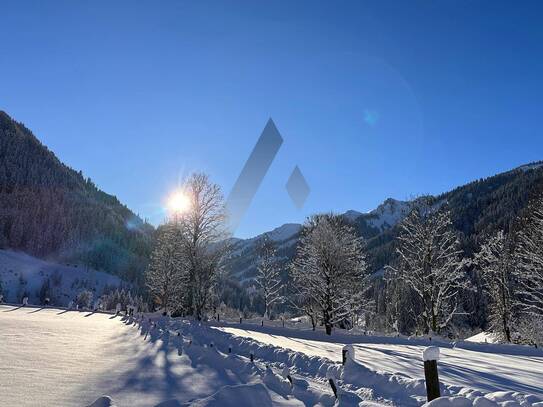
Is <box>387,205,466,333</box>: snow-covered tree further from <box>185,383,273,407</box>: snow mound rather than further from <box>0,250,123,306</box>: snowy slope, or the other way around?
<box>0,250,123,306</box>: snowy slope

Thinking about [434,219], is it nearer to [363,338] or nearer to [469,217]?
[363,338]

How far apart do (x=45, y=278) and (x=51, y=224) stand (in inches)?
1534

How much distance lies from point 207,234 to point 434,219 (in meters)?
18.9

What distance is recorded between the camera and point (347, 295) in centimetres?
3519

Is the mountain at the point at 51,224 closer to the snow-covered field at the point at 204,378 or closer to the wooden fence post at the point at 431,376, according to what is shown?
the snow-covered field at the point at 204,378

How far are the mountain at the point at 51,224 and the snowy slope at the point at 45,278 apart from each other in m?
6.68

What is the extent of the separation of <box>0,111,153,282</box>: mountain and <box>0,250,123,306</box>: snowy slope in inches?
263

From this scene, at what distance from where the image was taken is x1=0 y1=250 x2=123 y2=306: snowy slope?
128375 millimetres

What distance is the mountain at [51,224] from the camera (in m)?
164

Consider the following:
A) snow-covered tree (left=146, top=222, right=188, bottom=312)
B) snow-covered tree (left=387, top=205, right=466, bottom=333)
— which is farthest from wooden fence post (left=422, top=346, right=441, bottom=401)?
snow-covered tree (left=146, top=222, right=188, bottom=312)

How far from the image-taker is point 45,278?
142 m

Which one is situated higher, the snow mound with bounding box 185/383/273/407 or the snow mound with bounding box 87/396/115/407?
the snow mound with bounding box 87/396/115/407

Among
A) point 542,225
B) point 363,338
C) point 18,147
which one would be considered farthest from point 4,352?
point 18,147

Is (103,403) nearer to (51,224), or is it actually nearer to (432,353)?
(432,353)
